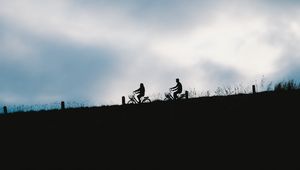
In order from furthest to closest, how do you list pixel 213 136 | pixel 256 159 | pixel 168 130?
1. pixel 168 130
2. pixel 213 136
3. pixel 256 159

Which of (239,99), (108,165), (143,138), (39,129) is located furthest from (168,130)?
(39,129)

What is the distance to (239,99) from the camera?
21453mm

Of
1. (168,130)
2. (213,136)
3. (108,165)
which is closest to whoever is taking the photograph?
(108,165)

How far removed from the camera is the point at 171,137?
17531 mm

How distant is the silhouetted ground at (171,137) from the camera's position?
50.8 feet

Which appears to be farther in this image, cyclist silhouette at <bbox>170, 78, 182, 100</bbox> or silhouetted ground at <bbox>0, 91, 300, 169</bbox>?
cyclist silhouette at <bbox>170, 78, 182, 100</bbox>

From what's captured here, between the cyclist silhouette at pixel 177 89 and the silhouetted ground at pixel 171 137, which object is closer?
the silhouetted ground at pixel 171 137

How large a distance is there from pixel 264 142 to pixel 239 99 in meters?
5.55

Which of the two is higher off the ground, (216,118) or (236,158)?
(216,118)

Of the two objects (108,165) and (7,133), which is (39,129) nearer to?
(7,133)

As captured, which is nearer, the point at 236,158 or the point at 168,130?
the point at 236,158

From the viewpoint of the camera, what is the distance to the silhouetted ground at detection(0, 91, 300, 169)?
1549cm

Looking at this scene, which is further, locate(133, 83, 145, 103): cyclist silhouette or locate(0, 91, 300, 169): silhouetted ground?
locate(133, 83, 145, 103): cyclist silhouette

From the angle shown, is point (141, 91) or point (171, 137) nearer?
point (171, 137)
